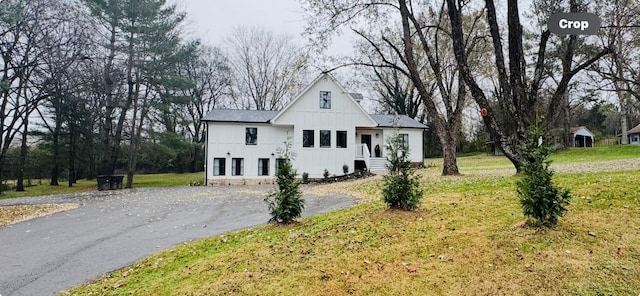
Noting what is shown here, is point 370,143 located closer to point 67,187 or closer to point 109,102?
point 109,102

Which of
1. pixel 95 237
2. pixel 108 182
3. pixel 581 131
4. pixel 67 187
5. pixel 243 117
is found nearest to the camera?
pixel 95 237

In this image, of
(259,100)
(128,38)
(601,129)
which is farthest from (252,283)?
(601,129)

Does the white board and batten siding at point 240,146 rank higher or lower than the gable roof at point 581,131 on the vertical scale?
lower

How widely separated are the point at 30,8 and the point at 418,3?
659 inches

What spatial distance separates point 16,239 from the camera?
26.8 feet

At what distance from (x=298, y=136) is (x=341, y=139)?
9.32 feet

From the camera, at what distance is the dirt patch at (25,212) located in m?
11.1

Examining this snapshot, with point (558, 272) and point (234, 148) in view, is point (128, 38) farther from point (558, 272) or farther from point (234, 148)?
point (558, 272)

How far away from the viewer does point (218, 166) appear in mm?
22797

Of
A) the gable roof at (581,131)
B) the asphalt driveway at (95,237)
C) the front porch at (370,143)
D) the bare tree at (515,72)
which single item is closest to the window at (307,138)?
the front porch at (370,143)

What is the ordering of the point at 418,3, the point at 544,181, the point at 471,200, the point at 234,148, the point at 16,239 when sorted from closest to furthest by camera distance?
the point at 544,181
the point at 471,200
the point at 16,239
the point at 418,3
the point at 234,148

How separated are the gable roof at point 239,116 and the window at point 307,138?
103 inches

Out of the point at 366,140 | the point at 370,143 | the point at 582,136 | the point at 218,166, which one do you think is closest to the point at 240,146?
the point at 218,166

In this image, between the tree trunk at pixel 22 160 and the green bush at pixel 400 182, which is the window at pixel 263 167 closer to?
the tree trunk at pixel 22 160
